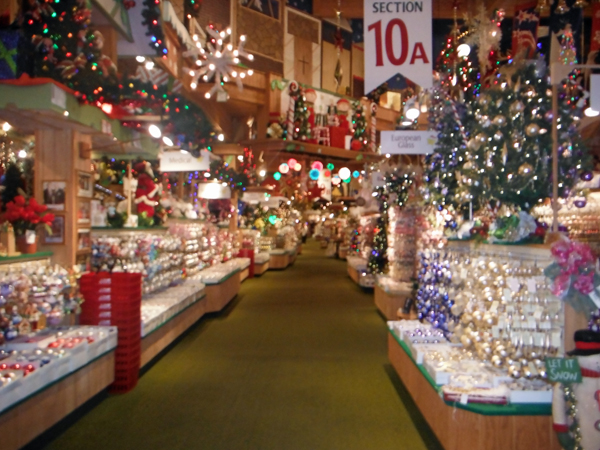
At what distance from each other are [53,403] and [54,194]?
2334mm

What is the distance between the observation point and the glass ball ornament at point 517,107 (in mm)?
4188

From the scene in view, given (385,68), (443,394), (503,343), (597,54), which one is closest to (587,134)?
(597,54)

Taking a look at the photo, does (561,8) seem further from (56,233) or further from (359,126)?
(359,126)

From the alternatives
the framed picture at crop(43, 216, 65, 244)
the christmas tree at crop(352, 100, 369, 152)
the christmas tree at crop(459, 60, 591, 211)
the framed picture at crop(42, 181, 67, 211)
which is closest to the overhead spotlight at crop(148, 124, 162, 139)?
the framed picture at crop(42, 181, 67, 211)

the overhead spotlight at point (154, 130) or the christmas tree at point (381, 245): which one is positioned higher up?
the overhead spotlight at point (154, 130)

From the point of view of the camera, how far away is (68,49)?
17.1 ft

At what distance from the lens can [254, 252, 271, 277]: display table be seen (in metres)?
18.0

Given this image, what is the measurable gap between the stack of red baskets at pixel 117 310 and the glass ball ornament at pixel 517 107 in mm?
3927

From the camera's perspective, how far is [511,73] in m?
4.46

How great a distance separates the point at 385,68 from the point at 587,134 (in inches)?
212

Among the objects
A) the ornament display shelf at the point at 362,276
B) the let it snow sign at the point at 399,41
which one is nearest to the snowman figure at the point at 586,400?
the let it snow sign at the point at 399,41

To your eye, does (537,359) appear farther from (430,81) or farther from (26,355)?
(26,355)

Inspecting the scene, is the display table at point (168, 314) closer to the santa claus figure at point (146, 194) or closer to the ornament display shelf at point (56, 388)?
the ornament display shelf at point (56, 388)

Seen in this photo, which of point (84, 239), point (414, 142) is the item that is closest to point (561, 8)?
point (414, 142)
